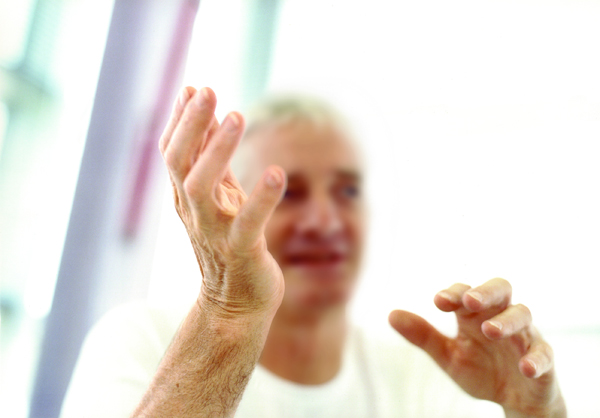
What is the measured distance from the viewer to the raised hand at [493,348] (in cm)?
56

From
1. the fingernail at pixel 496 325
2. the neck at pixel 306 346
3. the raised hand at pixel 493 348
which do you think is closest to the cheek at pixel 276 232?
the neck at pixel 306 346

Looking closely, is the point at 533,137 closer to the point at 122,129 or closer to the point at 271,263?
the point at 271,263

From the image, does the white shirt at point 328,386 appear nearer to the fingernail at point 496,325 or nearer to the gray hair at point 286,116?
the fingernail at point 496,325

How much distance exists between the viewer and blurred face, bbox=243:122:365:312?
720 millimetres

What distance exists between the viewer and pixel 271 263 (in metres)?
0.55

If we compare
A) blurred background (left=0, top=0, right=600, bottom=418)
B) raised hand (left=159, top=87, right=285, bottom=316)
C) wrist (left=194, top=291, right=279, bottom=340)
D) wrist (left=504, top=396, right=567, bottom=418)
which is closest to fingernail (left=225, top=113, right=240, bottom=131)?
raised hand (left=159, top=87, right=285, bottom=316)

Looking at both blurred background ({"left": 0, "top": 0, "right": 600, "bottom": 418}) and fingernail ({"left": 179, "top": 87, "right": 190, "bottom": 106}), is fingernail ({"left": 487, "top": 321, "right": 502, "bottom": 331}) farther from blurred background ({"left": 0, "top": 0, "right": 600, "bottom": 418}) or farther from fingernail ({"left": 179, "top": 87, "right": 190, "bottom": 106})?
fingernail ({"left": 179, "top": 87, "right": 190, "bottom": 106})

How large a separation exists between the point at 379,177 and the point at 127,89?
47 centimetres

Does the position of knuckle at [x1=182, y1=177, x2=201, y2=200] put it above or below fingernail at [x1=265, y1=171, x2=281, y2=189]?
below

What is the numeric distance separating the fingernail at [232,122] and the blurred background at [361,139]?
0.33 m

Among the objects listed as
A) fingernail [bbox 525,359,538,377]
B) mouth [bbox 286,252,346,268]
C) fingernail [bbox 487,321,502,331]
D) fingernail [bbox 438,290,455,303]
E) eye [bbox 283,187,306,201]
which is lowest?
fingernail [bbox 525,359,538,377]

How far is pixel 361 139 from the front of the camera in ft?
2.45

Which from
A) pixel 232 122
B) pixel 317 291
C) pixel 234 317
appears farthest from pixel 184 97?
pixel 317 291

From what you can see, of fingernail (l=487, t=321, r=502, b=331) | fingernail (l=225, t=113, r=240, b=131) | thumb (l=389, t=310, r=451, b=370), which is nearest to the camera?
fingernail (l=225, t=113, r=240, b=131)
